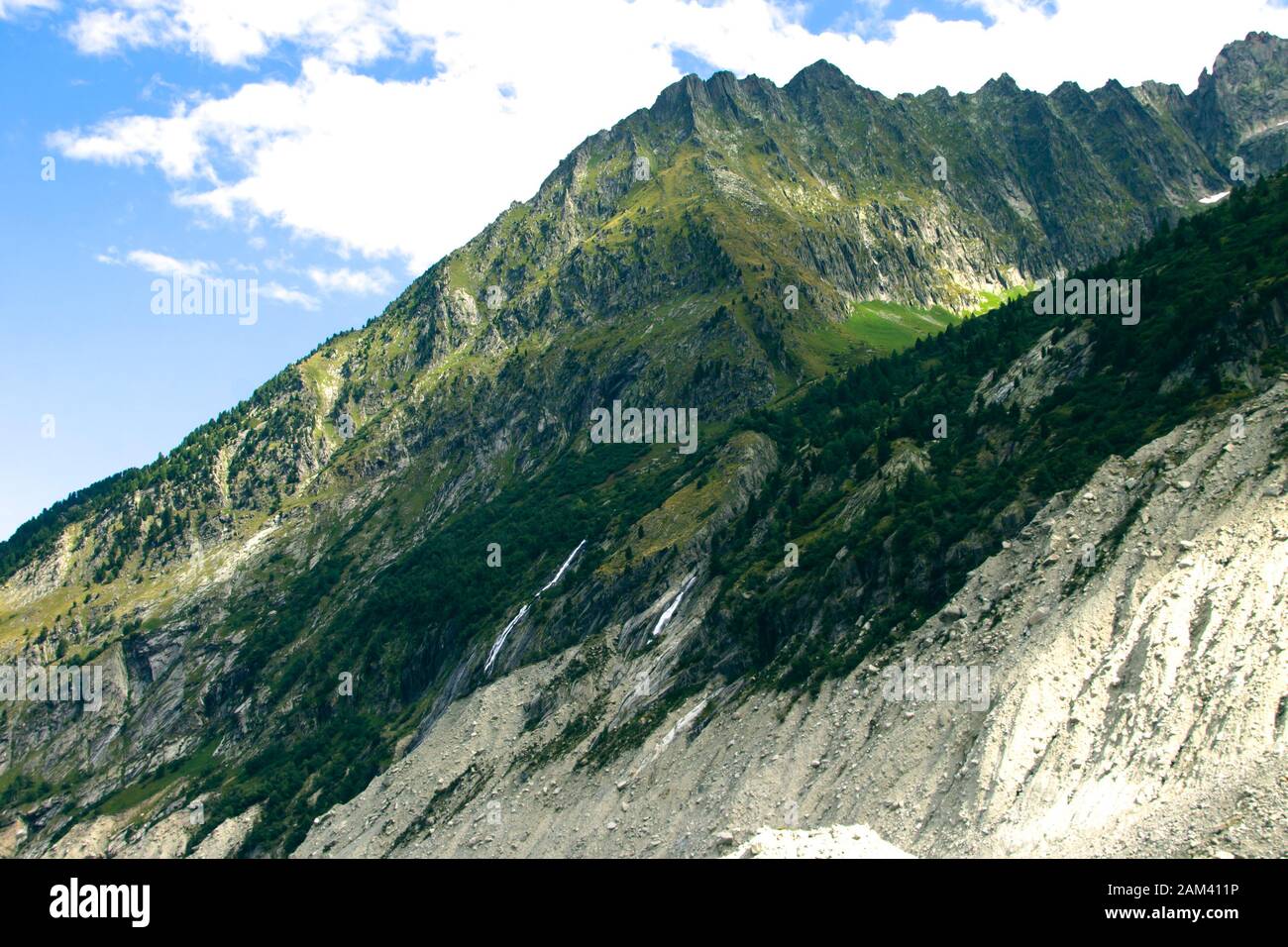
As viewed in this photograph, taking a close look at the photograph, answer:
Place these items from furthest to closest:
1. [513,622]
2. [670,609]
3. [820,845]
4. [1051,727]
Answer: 1. [513,622]
2. [670,609]
3. [1051,727]
4. [820,845]

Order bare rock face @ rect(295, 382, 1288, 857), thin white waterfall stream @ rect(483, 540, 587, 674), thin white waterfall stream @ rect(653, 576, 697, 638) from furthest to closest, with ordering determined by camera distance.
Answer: thin white waterfall stream @ rect(483, 540, 587, 674) < thin white waterfall stream @ rect(653, 576, 697, 638) < bare rock face @ rect(295, 382, 1288, 857)

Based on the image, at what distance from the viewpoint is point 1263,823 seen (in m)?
50.0

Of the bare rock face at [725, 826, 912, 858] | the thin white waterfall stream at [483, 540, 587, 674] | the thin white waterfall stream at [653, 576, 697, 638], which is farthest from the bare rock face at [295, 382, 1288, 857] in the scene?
the thin white waterfall stream at [483, 540, 587, 674]

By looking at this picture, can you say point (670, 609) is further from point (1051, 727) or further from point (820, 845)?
point (820, 845)

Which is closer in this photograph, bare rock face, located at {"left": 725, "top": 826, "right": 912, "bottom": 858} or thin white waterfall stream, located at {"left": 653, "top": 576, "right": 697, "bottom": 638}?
bare rock face, located at {"left": 725, "top": 826, "right": 912, "bottom": 858}

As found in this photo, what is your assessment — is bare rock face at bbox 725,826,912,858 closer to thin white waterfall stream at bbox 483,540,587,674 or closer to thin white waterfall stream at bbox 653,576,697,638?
thin white waterfall stream at bbox 653,576,697,638

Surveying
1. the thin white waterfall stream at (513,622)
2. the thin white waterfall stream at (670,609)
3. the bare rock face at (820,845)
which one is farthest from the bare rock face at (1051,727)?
the thin white waterfall stream at (513,622)

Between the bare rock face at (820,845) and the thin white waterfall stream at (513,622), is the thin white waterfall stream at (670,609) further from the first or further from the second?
the bare rock face at (820,845)

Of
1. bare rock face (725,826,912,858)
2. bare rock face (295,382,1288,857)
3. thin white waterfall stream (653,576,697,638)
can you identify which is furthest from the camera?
thin white waterfall stream (653,576,697,638)

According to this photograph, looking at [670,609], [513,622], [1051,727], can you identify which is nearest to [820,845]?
[1051,727]

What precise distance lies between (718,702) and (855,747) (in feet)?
76.1

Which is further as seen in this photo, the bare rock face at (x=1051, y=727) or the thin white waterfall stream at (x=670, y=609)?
the thin white waterfall stream at (x=670, y=609)
